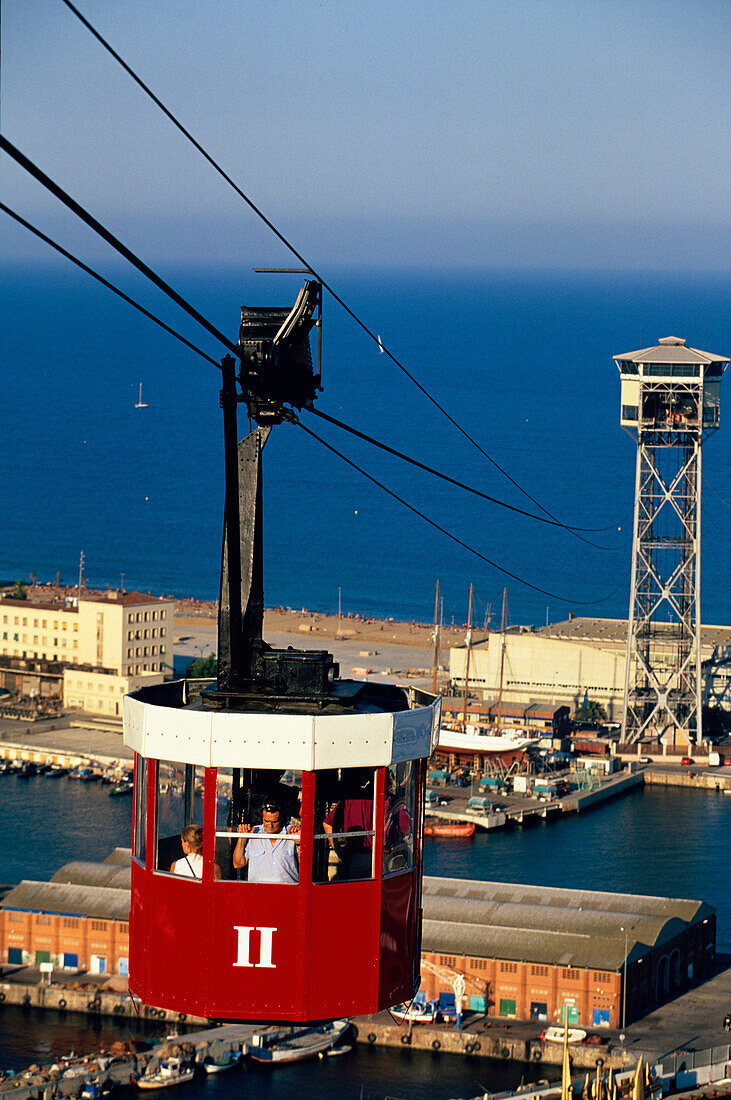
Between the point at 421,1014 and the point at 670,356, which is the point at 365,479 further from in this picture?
the point at 421,1014

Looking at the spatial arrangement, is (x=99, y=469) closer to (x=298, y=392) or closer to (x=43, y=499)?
(x=43, y=499)

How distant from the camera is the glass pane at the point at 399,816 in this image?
5.38 metres

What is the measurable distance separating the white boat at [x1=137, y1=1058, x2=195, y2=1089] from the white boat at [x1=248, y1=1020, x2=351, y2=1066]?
0.88 m

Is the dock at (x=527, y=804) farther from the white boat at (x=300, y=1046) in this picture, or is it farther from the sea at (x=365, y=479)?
the white boat at (x=300, y=1046)

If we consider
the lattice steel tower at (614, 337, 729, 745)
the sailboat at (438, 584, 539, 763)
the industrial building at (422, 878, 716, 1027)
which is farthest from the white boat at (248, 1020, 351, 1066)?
the lattice steel tower at (614, 337, 729, 745)

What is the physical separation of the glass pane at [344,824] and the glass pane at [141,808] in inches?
20.5

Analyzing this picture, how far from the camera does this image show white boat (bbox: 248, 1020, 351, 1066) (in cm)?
1995

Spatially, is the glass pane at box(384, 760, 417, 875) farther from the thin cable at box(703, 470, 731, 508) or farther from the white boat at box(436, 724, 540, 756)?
the thin cable at box(703, 470, 731, 508)

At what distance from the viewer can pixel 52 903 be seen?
22750 millimetres

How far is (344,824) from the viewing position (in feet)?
17.5

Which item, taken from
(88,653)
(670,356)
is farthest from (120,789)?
(670,356)

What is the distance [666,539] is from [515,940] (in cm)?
1485

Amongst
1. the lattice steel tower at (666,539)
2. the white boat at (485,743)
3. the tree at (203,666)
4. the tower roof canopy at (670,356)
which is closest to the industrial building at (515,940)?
the white boat at (485,743)

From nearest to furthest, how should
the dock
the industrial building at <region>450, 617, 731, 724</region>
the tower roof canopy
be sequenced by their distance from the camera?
the dock, the tower roof canopy, the industrial building at <region>450, 617, 731, 724</region>
